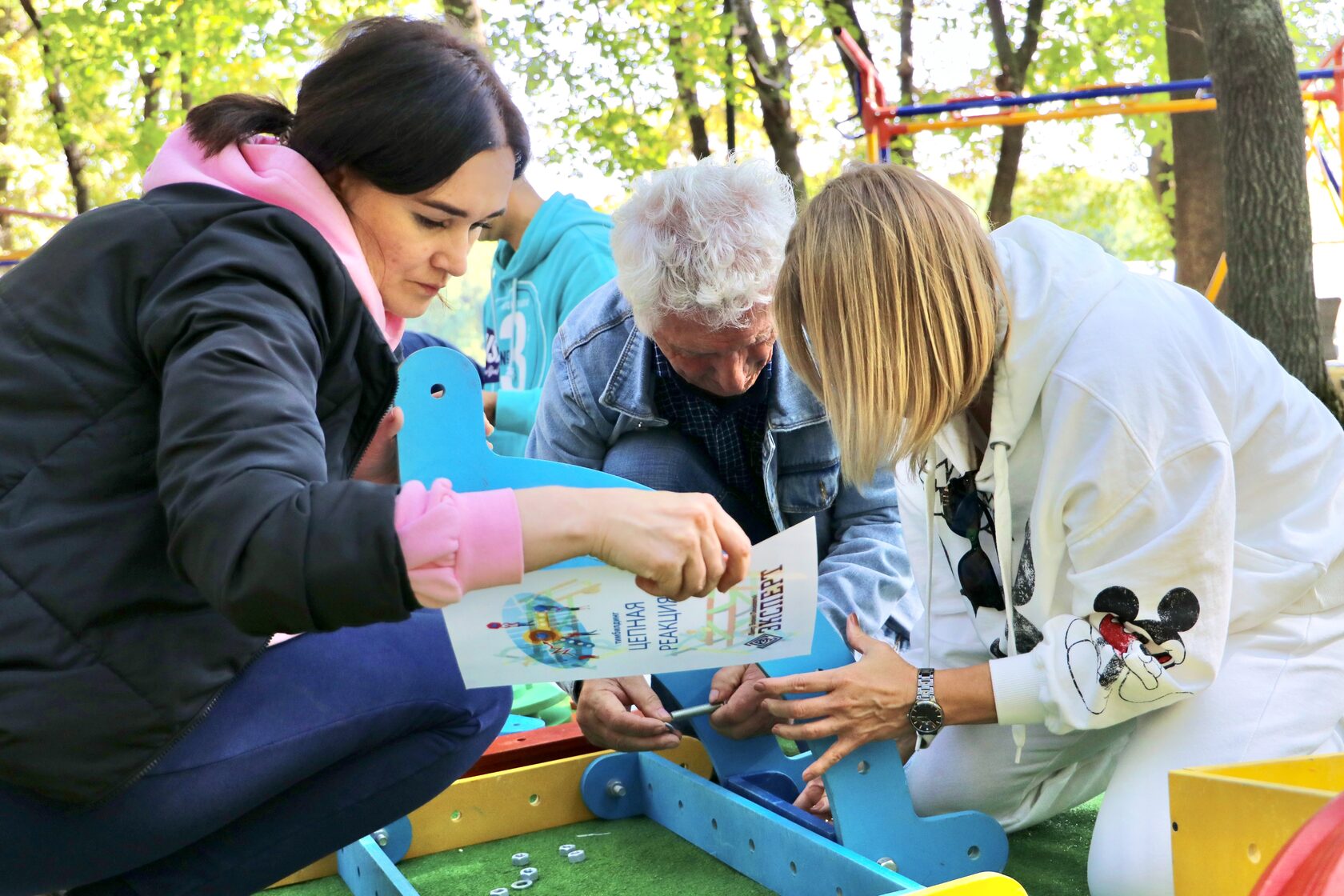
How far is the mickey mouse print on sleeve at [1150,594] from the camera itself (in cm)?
175

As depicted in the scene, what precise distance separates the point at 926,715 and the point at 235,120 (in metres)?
1.33

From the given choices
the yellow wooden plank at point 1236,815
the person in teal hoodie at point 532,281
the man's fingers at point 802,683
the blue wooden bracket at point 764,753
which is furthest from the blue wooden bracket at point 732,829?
the person in teal hoodie at point 532,281

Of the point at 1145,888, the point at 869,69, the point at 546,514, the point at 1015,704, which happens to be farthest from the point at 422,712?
the point at 869,69

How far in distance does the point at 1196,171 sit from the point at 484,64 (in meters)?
8.47

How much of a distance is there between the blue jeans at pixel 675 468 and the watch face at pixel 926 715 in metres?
0.73

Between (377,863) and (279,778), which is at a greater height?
(279,778)

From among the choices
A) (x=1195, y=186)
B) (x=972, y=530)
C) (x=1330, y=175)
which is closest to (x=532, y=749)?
(x=972, y=530)

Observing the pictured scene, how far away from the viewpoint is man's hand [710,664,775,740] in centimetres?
215

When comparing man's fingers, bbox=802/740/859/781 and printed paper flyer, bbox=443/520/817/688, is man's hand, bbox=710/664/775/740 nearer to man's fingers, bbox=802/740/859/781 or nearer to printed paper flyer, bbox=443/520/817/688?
man's fingers, bbox=802/740/859/781

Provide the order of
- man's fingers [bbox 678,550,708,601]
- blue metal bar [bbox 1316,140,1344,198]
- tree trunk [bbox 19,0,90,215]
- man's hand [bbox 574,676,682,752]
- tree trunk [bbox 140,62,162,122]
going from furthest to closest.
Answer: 1. tree trunk [bbox 140,62,162,122]
2. tree trunk [bbox 19,0,90,215]
3. blue metal bar [bbox 1316,140,1344,198]
4. man's hand [bbox 574,676,682,752]
5. man's fingers [bbox 678,550,708,601]

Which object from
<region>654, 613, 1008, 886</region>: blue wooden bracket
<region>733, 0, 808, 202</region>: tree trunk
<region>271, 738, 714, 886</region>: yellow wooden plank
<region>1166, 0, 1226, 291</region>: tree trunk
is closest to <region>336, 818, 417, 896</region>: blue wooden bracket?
<region>271, 738, 714, 886</region>: yellow wooden plank

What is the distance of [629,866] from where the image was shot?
225cm

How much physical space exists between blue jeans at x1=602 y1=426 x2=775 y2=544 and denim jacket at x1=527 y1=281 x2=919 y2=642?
4 centimetres

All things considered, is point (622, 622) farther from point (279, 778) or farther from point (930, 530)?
point (930, 530)
